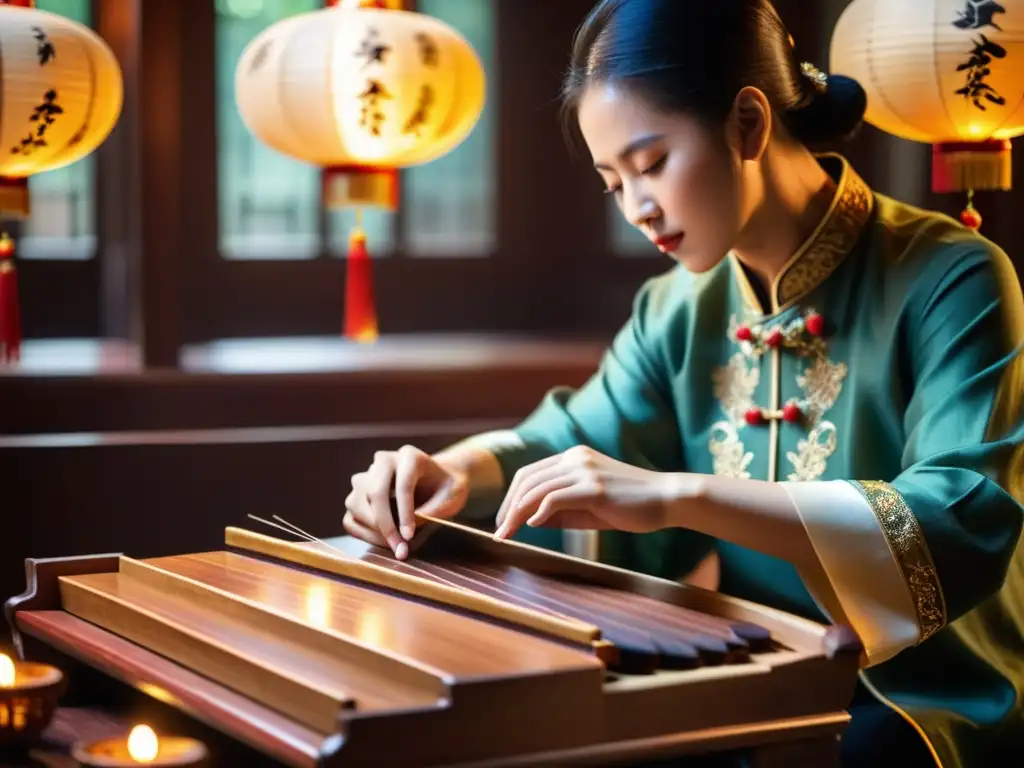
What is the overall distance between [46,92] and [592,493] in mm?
1842

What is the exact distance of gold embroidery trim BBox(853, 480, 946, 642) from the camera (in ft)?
6.15

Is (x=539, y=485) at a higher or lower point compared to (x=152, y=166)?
lower

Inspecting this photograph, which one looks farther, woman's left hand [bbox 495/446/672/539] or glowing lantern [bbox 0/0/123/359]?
glowing lantern [bbox 0/0/123/359]

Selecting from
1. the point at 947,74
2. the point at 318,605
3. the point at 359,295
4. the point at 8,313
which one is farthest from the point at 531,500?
the point at 8,313

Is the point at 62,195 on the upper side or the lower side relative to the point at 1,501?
upper

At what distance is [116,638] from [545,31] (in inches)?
160

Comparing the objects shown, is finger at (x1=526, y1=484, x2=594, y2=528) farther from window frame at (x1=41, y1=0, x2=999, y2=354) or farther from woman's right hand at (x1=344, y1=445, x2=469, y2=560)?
window frame at (x1=41, y1=0, x2=999, y2=354)

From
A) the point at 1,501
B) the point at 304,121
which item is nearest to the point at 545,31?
the point at 304,121

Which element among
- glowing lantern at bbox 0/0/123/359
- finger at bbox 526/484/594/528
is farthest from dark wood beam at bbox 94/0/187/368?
finger at bbox 526/484/594/528

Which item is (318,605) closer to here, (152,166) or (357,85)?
(357,85)

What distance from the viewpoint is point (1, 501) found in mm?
3783

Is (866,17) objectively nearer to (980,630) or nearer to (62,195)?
(980,630)

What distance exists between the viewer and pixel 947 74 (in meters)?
2.42

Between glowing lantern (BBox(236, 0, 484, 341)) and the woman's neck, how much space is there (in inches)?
49.9
